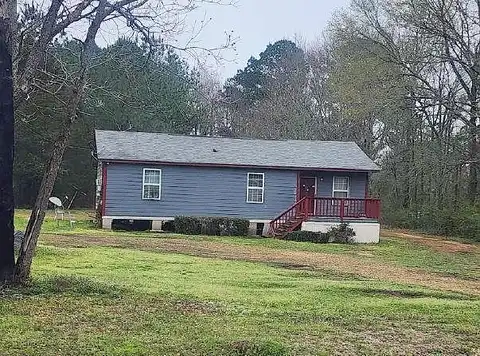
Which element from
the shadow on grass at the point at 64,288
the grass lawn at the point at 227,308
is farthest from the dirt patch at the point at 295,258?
the shadow on grass at the point at 64,288

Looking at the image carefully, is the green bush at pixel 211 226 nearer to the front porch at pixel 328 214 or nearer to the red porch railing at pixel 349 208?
the front porch at pixel 328 214

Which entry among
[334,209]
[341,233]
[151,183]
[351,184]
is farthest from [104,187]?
[351,184]

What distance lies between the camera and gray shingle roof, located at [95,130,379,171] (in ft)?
83.8

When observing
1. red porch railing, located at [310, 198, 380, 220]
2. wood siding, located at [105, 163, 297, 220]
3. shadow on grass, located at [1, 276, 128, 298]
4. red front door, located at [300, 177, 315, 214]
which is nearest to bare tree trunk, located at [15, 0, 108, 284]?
shadow on grass, located at [1, 276, 128, 298]

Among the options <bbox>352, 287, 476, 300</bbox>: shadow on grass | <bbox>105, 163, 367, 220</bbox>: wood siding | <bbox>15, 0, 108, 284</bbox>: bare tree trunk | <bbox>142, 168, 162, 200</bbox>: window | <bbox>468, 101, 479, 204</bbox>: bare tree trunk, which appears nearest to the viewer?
<bbox>15, 0, 108, 284</bbox>: bare tree trunk

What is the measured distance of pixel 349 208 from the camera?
25141mm

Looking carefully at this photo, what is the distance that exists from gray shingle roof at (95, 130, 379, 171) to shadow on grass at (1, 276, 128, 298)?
1620 cm

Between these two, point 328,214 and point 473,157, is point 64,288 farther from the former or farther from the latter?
point 473,157

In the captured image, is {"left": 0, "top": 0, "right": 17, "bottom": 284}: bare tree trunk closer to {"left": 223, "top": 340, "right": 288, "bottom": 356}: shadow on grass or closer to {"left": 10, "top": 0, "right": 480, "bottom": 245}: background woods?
{"left": 223, "top": 340, "right": 288, "bottom": 356}: shadow on grass

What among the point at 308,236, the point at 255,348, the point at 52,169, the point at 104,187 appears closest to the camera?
the point at 255,348

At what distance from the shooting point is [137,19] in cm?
887

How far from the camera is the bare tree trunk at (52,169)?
26.2ft

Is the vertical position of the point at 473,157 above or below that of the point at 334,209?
above

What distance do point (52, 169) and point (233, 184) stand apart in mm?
18023
